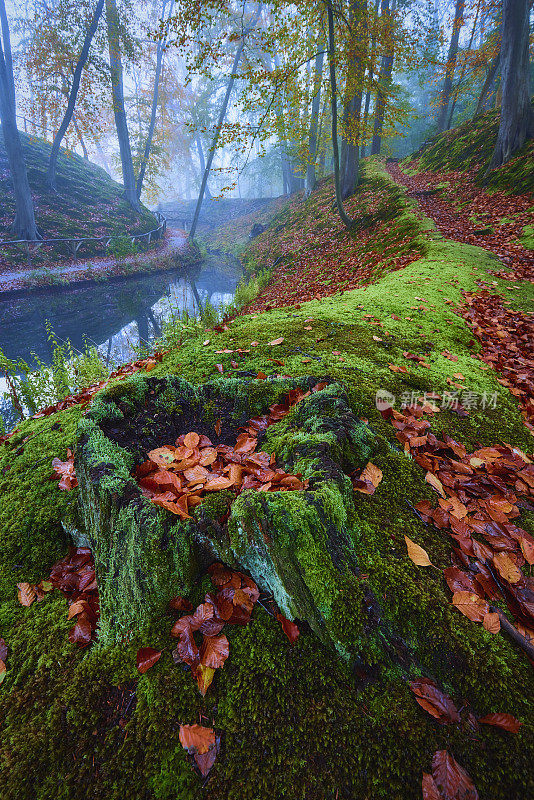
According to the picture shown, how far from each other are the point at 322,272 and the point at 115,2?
21999mm

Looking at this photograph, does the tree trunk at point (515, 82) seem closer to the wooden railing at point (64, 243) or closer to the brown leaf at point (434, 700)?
the brown leaf at point (434, 700)

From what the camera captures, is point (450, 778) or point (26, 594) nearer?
point (450, 778)

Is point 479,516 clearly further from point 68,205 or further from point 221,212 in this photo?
point 221,212

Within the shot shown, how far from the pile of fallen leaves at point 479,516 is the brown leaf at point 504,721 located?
0.26 m

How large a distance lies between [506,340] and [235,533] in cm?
388

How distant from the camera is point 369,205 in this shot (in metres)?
10.9

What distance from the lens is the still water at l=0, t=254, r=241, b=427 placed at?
26.9 feet

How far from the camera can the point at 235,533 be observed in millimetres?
1234

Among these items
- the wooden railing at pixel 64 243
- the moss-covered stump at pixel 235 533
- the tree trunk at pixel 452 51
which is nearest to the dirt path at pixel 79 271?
the wooden railing at pixel 64 243

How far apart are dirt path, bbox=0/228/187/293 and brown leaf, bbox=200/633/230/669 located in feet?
46.8

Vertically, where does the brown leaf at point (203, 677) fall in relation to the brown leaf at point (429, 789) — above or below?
above

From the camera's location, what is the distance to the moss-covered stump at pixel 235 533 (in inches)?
46.2

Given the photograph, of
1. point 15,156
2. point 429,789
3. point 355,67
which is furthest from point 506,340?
point 15,156

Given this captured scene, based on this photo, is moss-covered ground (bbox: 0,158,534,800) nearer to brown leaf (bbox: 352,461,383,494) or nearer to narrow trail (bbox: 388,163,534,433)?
brown leaf (bbox: 352,461,383,494)
